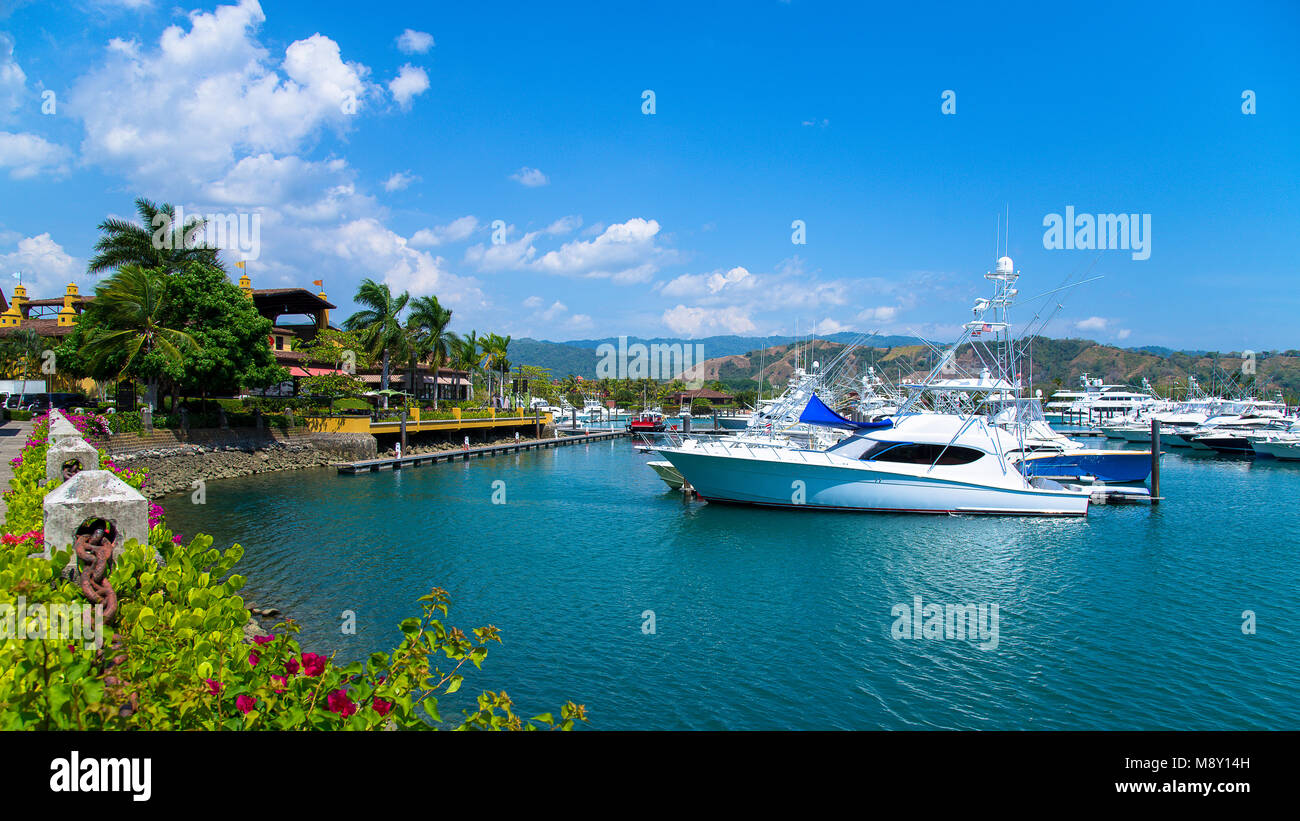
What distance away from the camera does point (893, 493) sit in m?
26.0

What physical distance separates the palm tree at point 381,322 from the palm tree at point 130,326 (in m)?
21.4

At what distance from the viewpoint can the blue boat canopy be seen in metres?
27.7

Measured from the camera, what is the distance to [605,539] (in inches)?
904

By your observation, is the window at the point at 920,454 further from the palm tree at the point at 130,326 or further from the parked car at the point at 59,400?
the parked car at the point at 59,400

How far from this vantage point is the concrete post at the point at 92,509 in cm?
501

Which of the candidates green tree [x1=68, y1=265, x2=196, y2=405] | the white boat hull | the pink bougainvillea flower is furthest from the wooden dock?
the white boat hull

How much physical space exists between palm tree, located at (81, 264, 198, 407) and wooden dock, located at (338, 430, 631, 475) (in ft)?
33.9
